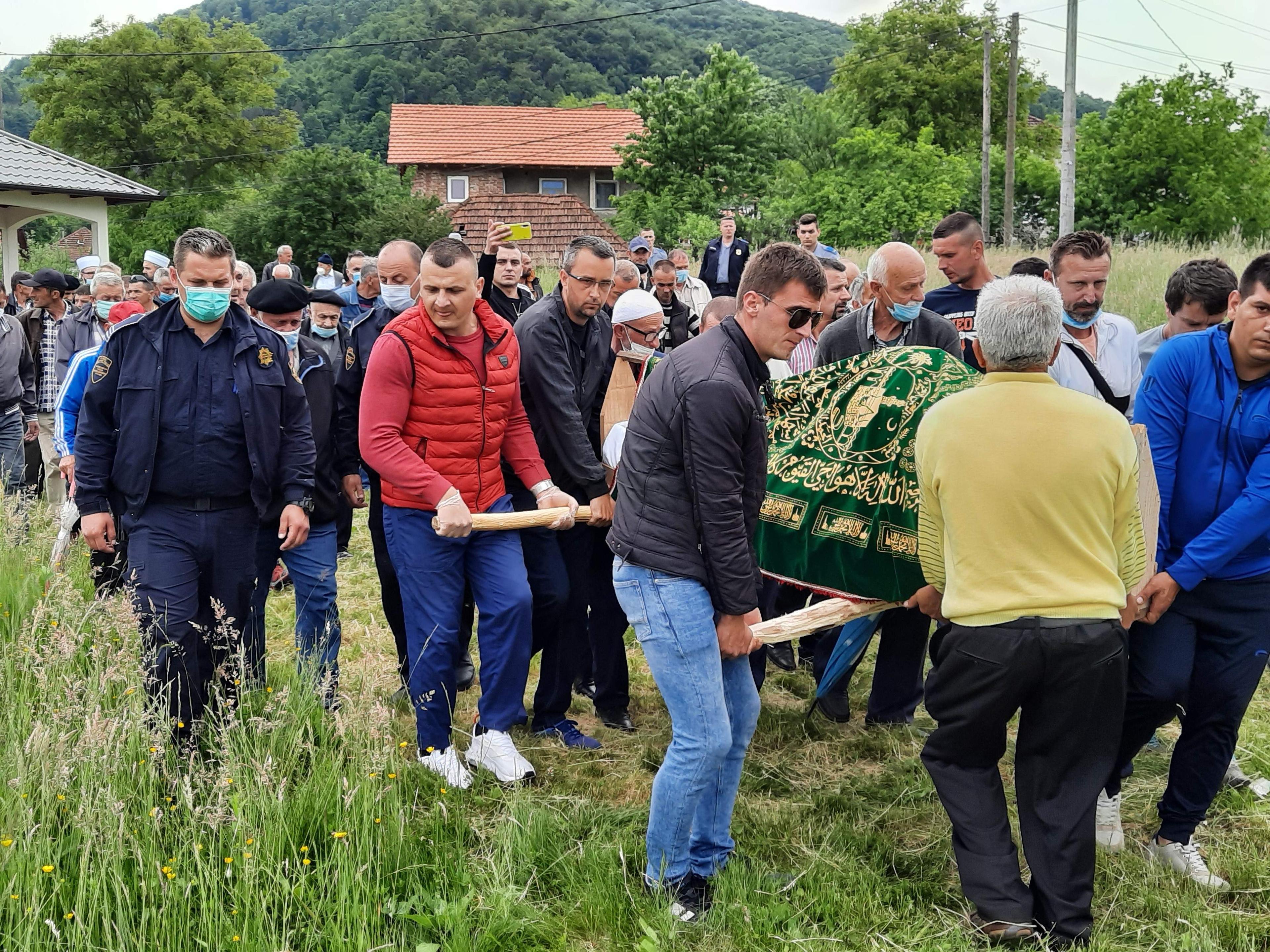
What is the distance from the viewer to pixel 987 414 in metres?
3.25

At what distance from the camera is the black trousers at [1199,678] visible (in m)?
3.82

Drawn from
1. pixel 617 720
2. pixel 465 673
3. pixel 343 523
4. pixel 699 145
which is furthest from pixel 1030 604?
pixel 699 145

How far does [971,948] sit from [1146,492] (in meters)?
1.63

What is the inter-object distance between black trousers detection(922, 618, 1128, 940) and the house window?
53.0 metres

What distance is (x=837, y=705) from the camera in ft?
18.1

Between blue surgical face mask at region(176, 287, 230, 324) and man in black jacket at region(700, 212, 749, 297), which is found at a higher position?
man in black jacket at region(700, 212, 749, 297)

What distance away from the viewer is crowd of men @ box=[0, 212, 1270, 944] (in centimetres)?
329

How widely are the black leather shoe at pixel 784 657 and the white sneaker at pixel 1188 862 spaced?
256 cm

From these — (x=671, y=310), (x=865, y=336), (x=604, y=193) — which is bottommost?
(x=865, y=336)

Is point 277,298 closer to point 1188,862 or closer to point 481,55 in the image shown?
point 1188,862

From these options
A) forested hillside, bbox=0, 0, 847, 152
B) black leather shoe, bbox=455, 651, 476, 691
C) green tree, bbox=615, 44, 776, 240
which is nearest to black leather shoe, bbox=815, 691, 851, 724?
black leather shoe, bbox=455, 651, 476, 691

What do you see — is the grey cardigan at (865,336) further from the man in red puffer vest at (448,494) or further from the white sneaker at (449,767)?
the white sneaker at (449,767)

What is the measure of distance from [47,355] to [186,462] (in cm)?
658

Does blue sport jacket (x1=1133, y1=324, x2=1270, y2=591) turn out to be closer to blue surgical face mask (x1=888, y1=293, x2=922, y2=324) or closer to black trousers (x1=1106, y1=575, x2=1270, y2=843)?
black trousers (x1=1106, y1=575, x2=1270, y2=843)
